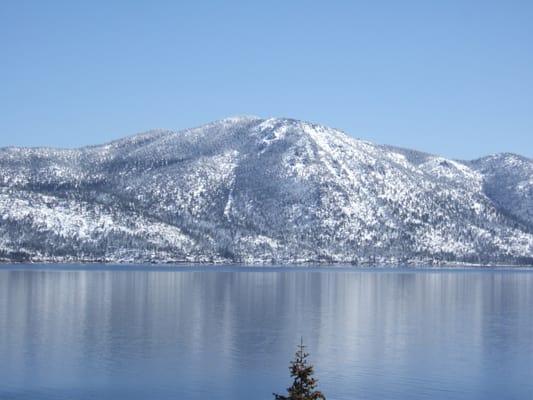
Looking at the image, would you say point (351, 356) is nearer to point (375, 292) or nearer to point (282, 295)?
point (282, 295)

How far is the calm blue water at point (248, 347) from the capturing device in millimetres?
72625

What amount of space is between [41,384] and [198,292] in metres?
111

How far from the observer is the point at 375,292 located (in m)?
193

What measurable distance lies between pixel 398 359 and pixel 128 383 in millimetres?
30488

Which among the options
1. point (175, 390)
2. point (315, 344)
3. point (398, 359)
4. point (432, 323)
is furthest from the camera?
point (432, 323)

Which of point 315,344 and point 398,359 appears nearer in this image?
point 398,359

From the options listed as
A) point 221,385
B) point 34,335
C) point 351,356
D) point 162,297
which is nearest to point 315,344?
point 351,356

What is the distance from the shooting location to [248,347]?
94188 mm

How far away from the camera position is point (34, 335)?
98938 mm

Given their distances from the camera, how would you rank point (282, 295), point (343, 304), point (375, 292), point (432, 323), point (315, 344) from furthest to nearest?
point (375, 292) → point (282, 295) → point (343, 304) → point (432, 323) → point (315, 344)

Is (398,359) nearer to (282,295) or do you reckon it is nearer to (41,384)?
(41,384)

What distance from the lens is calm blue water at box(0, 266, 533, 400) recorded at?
2859 inches

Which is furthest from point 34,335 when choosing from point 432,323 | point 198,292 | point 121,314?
point 198,292

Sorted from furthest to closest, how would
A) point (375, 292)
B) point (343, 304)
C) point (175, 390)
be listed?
point (375, 292) → point (343, 304) → point (175, 390)
